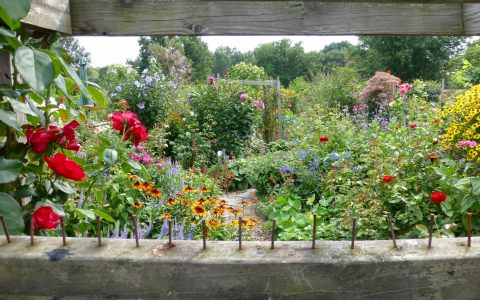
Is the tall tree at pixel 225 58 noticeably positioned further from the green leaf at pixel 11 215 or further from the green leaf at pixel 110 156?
the green leaf at pixel 11 215

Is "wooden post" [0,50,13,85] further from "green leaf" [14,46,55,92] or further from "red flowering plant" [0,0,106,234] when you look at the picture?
"green leaf" [14,46,55,92]

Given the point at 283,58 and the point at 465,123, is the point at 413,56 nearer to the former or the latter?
the point at 465,123

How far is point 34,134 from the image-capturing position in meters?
1.23

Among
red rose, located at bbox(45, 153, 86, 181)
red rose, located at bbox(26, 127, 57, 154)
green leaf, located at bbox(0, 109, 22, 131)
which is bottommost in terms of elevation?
red rose, located at bbox(45, 153, 86, 181)

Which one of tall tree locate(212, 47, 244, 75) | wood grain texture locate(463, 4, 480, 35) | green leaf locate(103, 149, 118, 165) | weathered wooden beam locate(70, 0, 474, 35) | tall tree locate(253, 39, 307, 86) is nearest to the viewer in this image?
green leaf locate(103, 149, 118, 165)

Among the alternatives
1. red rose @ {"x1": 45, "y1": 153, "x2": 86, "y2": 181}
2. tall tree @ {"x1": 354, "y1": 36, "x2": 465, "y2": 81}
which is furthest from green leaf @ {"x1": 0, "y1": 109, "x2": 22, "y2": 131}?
tall tree @ {"x1": 354, "y1": 36, "x2": 465, "y2": 81}

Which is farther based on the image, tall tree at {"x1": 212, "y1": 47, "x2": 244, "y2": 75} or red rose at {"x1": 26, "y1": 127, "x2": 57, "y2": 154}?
tall tree at {"x1": 212, "y1": 47, "x2": 244, "y2": 75}

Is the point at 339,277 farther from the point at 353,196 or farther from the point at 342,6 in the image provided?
the point at 353,196

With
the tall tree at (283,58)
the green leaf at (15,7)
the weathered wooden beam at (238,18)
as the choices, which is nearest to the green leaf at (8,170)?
the green leaf at (15,7)

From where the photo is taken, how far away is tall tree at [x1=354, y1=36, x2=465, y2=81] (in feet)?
70.1

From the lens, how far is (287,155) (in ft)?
16.9

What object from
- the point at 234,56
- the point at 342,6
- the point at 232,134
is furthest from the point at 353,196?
the point at 234,56

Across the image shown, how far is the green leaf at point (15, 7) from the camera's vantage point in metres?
0.87

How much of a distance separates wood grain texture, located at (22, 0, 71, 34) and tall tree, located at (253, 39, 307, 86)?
4371cm
